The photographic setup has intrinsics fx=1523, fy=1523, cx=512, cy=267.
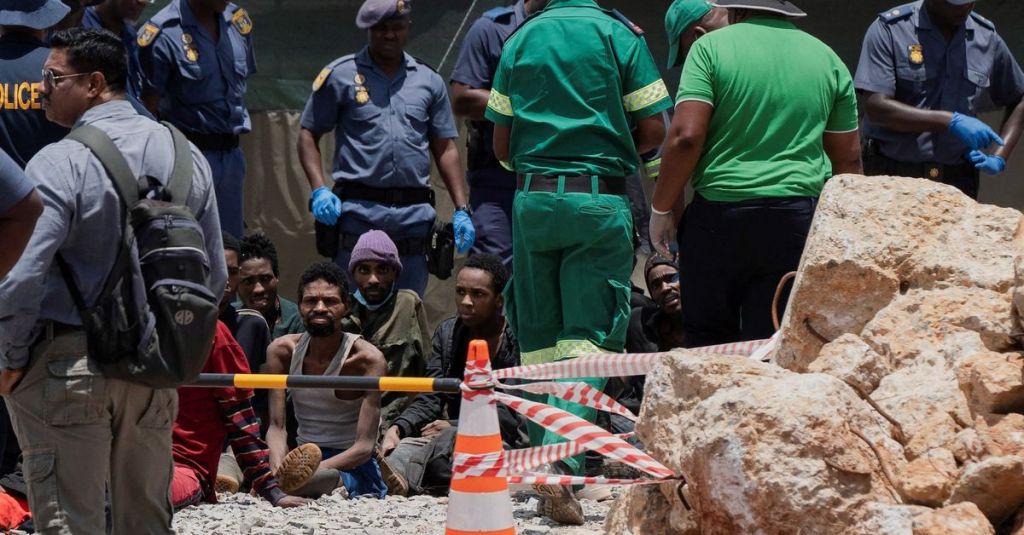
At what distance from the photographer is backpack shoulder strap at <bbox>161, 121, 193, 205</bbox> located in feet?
14.0

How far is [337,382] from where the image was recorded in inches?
204

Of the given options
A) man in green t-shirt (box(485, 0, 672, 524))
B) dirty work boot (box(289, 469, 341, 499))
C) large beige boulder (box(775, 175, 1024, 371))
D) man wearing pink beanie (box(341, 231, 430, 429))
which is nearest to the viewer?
large beige boulder (box(775, 175, 1024, 371))

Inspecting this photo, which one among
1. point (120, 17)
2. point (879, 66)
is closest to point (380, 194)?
point (120, 17)

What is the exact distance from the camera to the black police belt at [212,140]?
775cm

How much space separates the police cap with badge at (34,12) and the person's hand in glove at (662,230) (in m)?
2.69

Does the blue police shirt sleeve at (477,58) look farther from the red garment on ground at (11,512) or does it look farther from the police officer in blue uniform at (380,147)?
the red garment on ground at (11,512)

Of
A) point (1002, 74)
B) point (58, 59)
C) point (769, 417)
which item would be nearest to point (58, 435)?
point (58, 59)

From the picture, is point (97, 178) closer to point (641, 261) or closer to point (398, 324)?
point (398, 324)

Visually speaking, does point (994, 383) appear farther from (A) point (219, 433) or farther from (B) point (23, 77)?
(B) point (23, 77)

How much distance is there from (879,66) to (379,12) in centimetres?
250

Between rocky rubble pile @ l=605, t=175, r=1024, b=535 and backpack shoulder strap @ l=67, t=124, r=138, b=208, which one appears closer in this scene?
rocky rubble pile @ l=605, t=175, r=1024, b=535

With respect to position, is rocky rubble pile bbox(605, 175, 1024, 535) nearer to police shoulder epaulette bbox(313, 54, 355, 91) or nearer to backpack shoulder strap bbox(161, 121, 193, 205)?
Answer: backpack shoulder strap bbox(161, 121, 193, 205)

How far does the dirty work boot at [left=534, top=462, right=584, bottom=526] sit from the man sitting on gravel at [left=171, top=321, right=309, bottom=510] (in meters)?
1.28

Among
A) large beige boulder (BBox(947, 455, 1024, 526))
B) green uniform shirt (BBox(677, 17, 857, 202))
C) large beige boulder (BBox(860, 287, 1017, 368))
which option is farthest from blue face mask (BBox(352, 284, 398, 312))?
large beige boulder (BBox(947, 455, 1024, 526))
